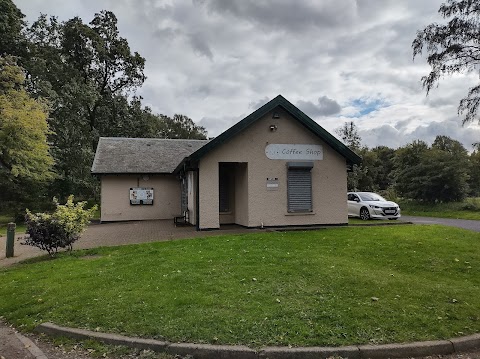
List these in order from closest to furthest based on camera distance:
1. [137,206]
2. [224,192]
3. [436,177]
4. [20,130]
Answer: [224,192] < [137,206] < [20,130] < [436,177]

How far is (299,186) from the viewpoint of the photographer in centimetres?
1631

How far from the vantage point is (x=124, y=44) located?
3969 centimetres

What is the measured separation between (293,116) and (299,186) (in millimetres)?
3045

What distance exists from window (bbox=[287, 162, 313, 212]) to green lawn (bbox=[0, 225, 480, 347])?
5428mm

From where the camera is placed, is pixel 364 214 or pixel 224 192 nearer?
pixel 224 192

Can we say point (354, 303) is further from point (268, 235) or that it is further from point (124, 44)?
point (124, 44)

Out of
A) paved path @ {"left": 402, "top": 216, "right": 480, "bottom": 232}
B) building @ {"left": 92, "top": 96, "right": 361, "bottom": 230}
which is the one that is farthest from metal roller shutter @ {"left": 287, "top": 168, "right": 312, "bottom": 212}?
paved path @ {"left": 402, "top": 216, "right": 480, "bottom": 232}

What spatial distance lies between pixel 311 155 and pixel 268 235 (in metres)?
5.04

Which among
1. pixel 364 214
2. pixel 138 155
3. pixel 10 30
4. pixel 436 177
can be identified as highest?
pixel 10 30


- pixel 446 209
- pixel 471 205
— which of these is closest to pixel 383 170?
pixel 446 209

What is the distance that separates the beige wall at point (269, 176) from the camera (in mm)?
15461

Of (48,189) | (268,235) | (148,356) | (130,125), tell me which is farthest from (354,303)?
(130,125)

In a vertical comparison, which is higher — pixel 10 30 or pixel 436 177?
pixel 10 30

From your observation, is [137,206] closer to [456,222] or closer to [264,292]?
[264,292]
